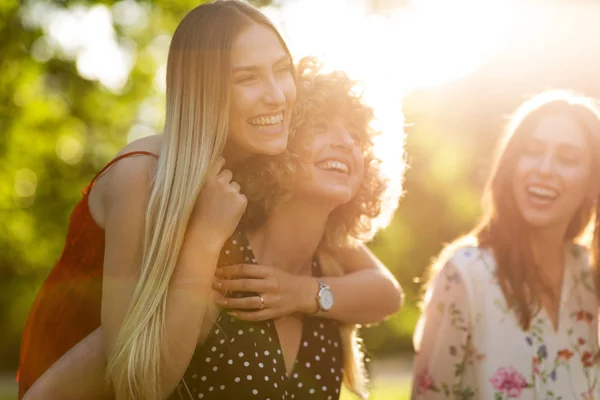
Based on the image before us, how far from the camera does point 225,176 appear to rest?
3059mm

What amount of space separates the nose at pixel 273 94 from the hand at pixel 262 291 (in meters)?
0.65

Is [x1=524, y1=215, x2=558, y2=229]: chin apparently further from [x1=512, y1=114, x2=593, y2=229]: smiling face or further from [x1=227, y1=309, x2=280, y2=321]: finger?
[x1=227, y1=309, x2=280, y2=321]: finger

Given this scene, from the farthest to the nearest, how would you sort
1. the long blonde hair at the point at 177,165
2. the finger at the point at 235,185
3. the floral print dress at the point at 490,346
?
the floral print dress at the point at 490,346 → the finger at the point at 235,185 → the long blonde hair at the point at 177,165

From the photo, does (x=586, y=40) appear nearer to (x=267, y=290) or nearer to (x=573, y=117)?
(x=573, y=117)

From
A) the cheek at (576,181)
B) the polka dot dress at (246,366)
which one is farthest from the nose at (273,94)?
the cheek at (576,181)

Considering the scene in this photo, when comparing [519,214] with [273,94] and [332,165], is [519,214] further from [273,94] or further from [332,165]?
[273,94]

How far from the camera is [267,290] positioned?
126 inches

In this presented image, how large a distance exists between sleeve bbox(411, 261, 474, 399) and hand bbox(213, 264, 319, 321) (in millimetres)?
675

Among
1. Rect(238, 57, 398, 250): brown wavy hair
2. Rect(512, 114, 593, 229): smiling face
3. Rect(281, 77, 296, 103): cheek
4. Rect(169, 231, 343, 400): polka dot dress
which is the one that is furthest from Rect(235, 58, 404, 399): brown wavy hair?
Rect(512, 114, 593, 229): smiling face

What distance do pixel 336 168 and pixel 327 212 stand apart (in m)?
0.23

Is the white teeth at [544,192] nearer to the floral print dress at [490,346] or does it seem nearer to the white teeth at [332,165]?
the floral print dress at [490,346]

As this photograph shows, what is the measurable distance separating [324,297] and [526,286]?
102 cm

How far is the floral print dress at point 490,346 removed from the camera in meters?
3.62

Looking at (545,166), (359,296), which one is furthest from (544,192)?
(359,296)
